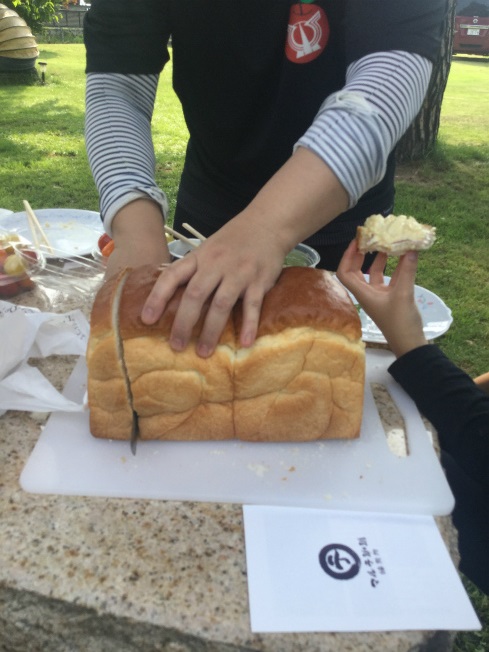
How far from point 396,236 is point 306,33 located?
0.58m

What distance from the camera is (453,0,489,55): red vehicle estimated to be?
15711mm

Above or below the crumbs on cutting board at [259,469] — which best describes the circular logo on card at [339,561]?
above

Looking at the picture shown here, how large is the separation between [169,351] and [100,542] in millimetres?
355

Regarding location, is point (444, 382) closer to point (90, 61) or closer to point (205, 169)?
point (205, 169)

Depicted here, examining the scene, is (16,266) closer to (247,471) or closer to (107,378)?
(107,378)

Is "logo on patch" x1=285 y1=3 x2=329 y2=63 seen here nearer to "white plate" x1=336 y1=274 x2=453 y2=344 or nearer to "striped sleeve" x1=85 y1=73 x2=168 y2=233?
"striped sleeve" x1=85 y1=73 x2=168 y2=233

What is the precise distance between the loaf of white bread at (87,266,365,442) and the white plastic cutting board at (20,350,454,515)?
34 mm

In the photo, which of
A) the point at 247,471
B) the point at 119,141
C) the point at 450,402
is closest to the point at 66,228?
the point at 119,141

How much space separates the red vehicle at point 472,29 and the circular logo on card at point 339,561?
57.7ft

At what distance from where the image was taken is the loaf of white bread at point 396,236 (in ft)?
3.71

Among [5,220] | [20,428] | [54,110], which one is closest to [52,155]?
[54,110]

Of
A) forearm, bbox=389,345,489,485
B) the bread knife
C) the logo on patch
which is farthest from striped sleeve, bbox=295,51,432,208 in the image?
the bread knife

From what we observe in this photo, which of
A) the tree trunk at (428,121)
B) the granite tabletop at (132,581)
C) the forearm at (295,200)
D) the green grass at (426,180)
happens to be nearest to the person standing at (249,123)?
the forearm at (295,200)

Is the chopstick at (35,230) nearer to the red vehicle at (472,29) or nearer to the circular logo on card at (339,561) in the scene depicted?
the circular logo on card at (339,561)
